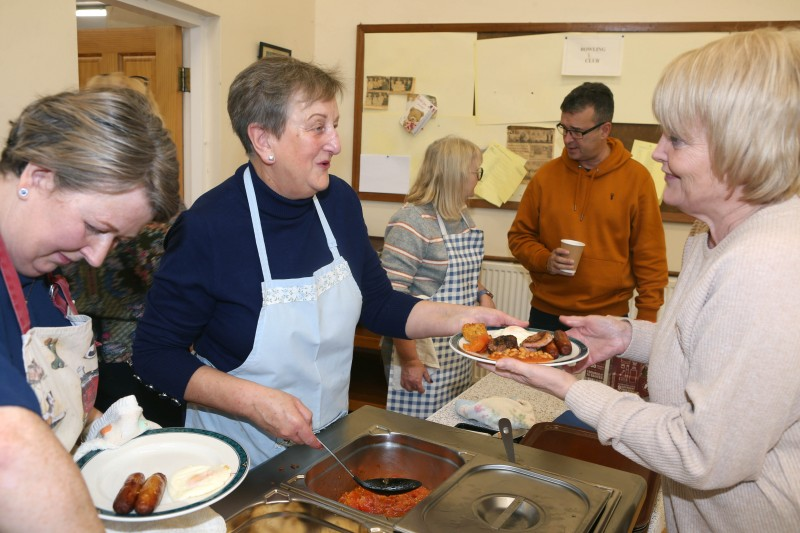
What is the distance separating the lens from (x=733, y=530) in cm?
121

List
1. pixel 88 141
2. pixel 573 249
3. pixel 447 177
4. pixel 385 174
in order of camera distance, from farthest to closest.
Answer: pixel 385 174
pixel 447 177
pixel 573 249
pixel 88 141

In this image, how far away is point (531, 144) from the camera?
3.96m

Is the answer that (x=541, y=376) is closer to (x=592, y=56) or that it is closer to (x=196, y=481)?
(x=196, y=481)

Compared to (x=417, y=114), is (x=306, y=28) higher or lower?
higher

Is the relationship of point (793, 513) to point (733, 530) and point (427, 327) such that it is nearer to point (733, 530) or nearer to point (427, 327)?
point (733, 530)

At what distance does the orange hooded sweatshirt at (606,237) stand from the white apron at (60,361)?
2286 mm

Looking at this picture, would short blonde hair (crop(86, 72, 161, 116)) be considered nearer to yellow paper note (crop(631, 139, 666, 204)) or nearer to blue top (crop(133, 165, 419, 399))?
blue top (crop(133, 165, 419, 399))

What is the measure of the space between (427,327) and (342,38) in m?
2.97

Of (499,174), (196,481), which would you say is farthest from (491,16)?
(196,481)

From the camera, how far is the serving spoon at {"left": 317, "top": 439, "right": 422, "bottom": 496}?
1352mm

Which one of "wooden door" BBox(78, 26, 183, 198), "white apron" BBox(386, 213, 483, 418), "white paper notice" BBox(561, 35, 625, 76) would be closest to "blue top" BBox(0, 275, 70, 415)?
"white apron" BBox(386, 213, 483, 418)

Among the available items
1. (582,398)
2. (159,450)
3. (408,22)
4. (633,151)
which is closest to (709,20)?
(633,151)

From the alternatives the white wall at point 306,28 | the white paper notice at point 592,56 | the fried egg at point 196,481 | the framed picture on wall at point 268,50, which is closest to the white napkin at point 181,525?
the fried egg at point 196,481

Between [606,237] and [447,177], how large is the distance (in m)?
0.83
